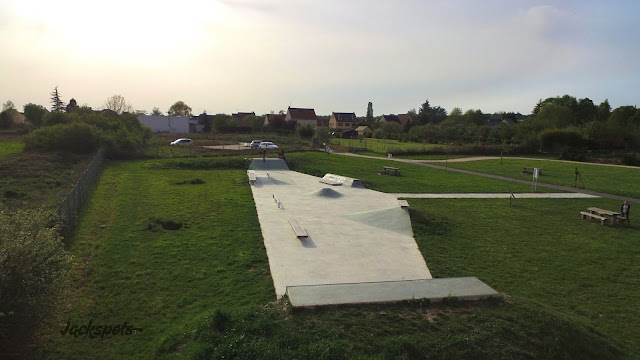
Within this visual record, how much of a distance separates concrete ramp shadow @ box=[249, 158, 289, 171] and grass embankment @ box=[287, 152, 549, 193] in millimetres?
986

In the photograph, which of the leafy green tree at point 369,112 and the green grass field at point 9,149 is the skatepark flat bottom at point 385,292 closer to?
the green grass field at point 9,149

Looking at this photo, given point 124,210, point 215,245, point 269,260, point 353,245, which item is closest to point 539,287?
point 353,245

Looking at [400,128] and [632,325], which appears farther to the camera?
[400,128]

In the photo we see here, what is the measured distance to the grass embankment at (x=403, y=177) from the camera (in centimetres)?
2611

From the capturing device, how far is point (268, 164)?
33281 mm

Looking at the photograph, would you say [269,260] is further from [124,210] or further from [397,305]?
[124,210]

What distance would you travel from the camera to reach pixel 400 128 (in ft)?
299

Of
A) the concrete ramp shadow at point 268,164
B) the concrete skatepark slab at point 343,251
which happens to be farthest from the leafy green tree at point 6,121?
the concrete skatepark slab at point 343,251

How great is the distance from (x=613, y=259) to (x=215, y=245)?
1215 cm

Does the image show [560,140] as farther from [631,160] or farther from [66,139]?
[66,139]

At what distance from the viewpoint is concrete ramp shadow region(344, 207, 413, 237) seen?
53.2 feet

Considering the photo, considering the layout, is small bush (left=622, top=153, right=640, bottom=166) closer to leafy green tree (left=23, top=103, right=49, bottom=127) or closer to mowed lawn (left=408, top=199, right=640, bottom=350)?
mowed lawn (left=408, top=199, right=640, bottom=350)

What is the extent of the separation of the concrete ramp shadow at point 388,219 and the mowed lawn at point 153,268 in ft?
13.6

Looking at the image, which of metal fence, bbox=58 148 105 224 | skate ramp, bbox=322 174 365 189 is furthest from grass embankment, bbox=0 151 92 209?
skate ramp, bbox=322 174 365 189
